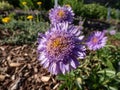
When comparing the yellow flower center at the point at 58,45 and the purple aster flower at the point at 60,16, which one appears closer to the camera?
the yellow flower center at the point at 58,45

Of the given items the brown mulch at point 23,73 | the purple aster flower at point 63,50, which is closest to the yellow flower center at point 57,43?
A: the purple aster flower at point 63,50

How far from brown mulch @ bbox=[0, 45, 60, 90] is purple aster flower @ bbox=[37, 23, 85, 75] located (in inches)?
41.8

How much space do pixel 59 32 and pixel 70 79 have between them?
746mm

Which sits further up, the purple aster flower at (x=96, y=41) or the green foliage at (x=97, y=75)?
the purple aster flower at (x=96, y=41)

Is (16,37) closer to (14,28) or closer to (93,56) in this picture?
(14,28)

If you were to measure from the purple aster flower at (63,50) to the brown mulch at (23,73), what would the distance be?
1.06m

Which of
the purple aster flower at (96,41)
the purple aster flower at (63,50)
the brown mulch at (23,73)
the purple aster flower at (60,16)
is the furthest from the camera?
the brown mulch at (23,73)

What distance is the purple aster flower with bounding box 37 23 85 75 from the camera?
3.07 metres

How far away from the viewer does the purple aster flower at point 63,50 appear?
121 inches

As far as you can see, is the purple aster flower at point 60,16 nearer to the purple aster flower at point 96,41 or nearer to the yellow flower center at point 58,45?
the purple aster flower at point 96,41

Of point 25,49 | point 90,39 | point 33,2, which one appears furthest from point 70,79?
point 33,2

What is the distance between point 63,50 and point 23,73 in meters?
1.36

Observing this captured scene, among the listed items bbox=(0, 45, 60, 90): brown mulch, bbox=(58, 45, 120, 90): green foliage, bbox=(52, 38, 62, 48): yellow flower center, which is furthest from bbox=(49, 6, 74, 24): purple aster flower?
bbox=(52, 38, 62, 48): yellow flower center

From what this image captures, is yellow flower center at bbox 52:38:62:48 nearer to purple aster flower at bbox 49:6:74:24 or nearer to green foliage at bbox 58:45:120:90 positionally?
green foliage at bbox 58:45:120:90
